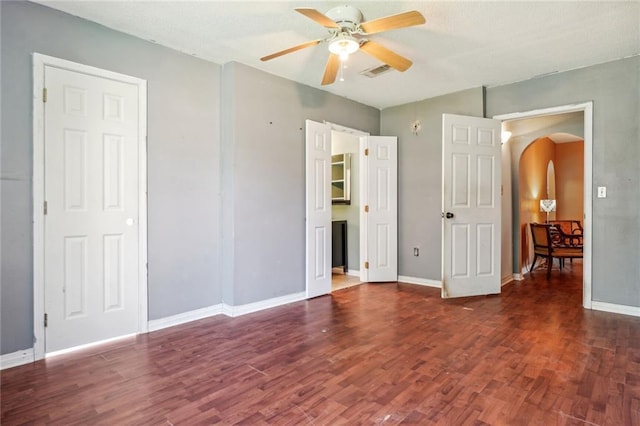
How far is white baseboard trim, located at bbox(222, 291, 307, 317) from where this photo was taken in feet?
11.8

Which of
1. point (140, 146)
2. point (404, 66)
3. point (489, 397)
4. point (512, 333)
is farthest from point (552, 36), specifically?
point (140, 146)

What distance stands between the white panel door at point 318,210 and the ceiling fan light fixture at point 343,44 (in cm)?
159

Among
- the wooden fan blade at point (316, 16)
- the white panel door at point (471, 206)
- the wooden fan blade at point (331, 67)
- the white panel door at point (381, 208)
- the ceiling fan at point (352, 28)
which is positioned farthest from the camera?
the white panel door at point (381, 208)

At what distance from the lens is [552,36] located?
10.2ft

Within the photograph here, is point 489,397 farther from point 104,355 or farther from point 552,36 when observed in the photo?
point 552,36

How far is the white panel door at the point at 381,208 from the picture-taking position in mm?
5113

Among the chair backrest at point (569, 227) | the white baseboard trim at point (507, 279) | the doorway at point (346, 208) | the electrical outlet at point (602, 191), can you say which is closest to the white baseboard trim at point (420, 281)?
the doorway at point (346, 208)

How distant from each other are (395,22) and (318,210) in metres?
2.50

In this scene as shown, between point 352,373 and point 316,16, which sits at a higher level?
point 316,16

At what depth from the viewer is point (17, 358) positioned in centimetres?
248

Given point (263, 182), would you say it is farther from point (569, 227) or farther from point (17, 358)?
point (569, 227)

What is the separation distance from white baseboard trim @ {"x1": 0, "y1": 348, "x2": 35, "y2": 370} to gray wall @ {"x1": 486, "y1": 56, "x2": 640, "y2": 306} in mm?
5246

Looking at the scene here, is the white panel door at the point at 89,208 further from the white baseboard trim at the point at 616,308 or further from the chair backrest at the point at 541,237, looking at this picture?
the chair backrest at the point at 541,237

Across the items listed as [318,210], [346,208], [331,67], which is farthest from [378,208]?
[331,67]
